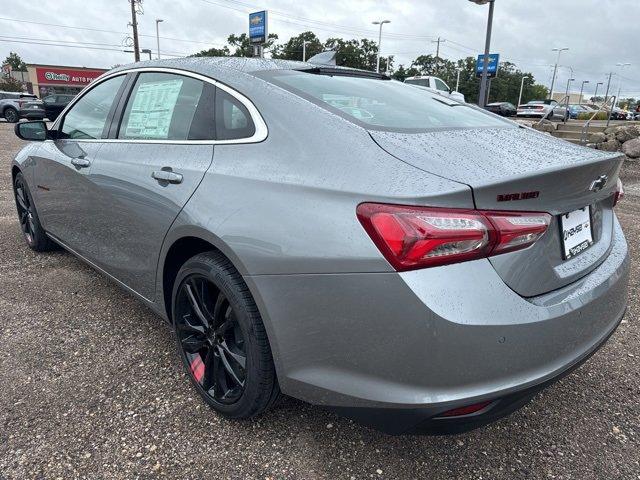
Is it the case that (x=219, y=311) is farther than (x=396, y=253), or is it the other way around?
(x=219, y=311)

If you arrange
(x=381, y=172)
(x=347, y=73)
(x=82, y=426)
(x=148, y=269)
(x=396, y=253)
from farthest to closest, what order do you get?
(x=347, y=73), (x=148, y=269), (x=82, y=426), (x=381, y=172), (x=396, y=253)

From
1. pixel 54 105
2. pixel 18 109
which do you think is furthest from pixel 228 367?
pixel 18 109

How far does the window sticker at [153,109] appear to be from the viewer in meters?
2.46

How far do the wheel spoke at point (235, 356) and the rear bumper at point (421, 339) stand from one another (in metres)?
0.30

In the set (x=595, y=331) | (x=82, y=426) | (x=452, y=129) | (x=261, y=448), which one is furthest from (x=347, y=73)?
(x=82, y=426)

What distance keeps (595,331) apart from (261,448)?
1.38m

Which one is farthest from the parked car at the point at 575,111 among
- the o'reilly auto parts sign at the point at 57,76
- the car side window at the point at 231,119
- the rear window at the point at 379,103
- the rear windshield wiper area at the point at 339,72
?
the o'reilly auto parts sign at the point at 57,76

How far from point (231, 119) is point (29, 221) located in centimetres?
303

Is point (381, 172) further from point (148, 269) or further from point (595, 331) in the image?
point (148, 269)

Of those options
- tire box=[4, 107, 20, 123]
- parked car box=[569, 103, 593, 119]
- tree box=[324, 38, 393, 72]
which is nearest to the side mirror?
tire box=[4, 107, 20, 123]

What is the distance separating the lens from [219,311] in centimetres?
206

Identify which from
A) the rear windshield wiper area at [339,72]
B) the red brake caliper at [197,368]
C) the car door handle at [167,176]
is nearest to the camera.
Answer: the car door handle at [167,176]

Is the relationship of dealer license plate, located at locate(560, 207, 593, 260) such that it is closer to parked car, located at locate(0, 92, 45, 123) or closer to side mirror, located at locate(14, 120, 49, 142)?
side mirror, located at locate(14, 120, 49, 142)

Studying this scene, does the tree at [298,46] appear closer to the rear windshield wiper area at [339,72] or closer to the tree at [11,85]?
the tree at [11,85]
